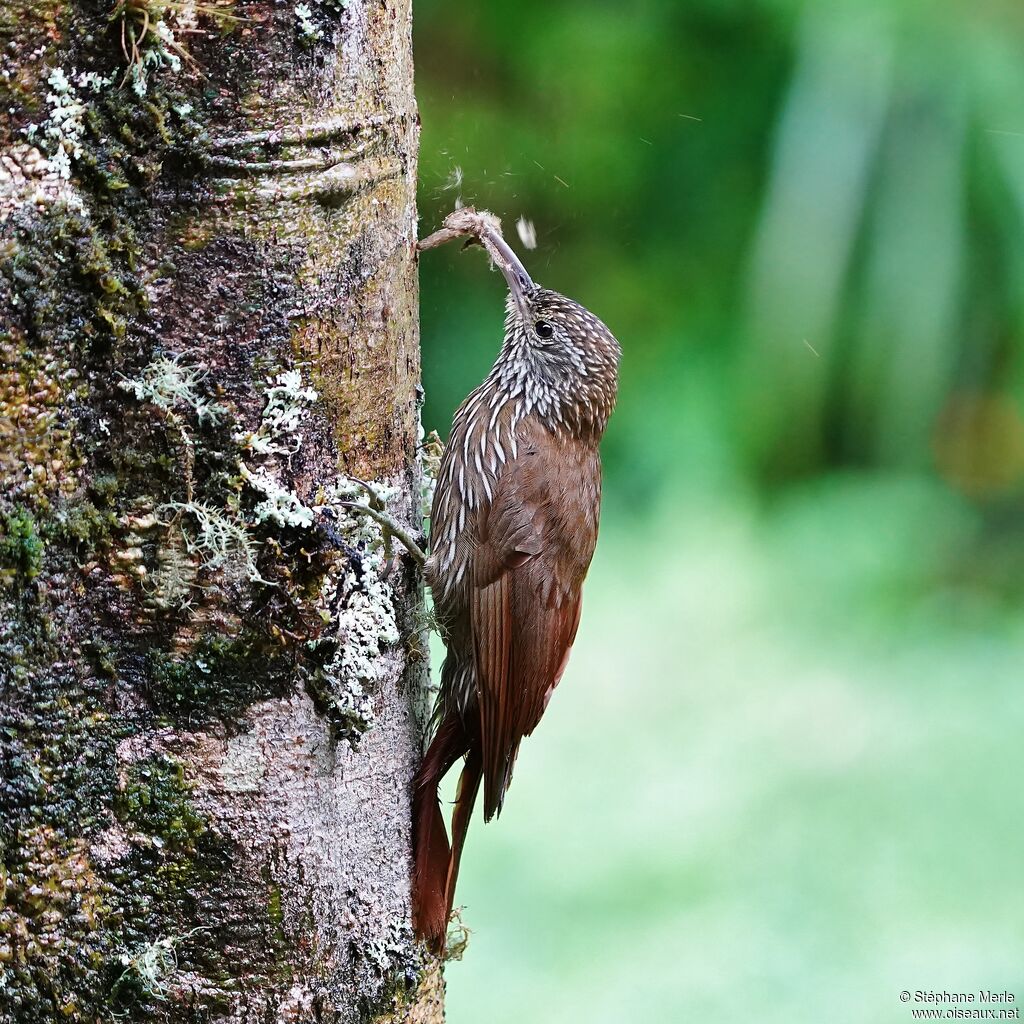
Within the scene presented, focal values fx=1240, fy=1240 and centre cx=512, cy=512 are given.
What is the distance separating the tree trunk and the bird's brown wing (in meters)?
0.60

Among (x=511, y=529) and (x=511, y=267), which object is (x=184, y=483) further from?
(x=511, y=267)

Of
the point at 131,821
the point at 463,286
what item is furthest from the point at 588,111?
the point at 131,821

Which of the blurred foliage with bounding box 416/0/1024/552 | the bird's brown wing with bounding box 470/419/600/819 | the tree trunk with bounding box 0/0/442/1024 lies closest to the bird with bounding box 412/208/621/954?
the bird's brown wing with bounding box 470/419/600/819

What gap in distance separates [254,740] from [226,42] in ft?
2.77

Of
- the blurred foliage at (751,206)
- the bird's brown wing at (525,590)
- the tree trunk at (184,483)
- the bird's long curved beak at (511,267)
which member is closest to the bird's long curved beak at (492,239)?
the bird's long curved beak at (511,267)

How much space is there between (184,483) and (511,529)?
1.00 metres

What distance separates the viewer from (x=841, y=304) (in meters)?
4.38

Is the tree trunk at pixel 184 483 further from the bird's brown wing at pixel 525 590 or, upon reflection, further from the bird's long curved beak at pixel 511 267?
the bird's long curved beak at pixel 511 267

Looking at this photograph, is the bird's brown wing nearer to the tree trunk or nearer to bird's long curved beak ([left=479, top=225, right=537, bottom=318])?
bird's long curved beak ([left=479, top=225, right=537, bottom=318])

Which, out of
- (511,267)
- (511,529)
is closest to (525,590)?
(511,529)

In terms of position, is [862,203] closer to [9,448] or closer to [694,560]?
[694,560]

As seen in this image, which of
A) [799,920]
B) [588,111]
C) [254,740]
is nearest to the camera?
[254,740]

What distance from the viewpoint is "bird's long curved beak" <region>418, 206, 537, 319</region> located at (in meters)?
2.47

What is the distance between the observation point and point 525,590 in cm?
241
